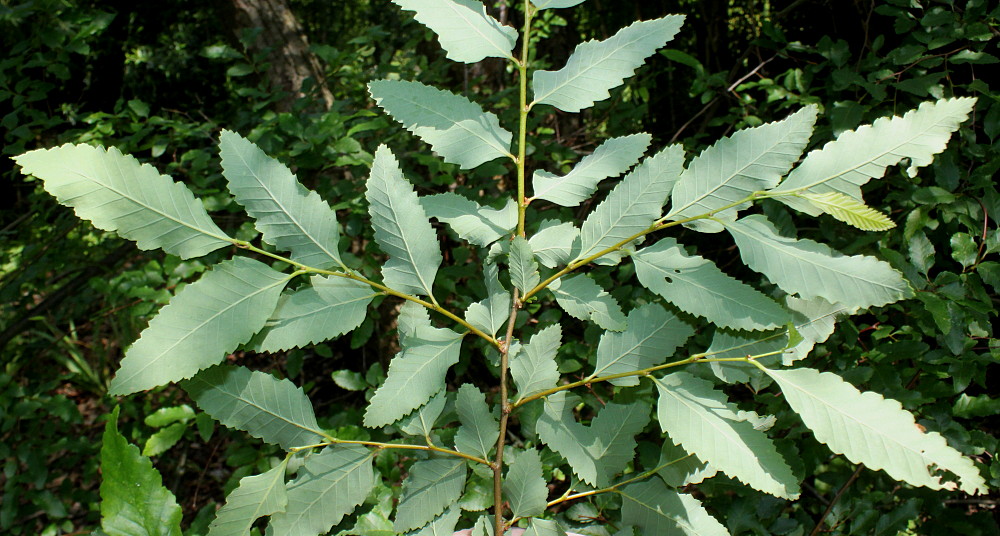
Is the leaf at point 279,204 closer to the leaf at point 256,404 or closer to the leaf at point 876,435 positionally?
the leaf at point 256,404

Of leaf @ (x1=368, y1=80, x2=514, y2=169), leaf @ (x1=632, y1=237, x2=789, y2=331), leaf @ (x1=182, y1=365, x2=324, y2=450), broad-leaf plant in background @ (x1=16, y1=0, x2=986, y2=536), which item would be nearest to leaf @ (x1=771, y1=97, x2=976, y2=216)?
broad-leaf plant in background @ (x1=16, y1=0, x2=986, y2=536)

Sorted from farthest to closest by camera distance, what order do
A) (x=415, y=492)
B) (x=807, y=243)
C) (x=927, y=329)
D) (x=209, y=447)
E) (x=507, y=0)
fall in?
(x=209, y=447), (x=507, y=0), (x=927, y=329), (x=415, y=492), (x=807, y=243)

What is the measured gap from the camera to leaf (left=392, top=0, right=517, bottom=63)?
715mm

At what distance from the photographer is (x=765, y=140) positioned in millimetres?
Result: 663

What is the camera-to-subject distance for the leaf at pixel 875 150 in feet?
1.98

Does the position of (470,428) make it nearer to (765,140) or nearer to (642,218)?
(642,218)

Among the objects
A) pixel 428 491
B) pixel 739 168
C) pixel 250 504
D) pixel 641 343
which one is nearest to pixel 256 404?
pixel 250 504

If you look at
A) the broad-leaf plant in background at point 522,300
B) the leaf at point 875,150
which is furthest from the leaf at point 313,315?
the leaf at point 875,150

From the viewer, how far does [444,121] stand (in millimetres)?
761

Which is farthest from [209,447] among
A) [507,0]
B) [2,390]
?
[507,0]

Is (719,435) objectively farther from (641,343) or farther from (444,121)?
(444,121)

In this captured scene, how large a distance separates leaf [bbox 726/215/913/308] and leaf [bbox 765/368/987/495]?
9 centimetres

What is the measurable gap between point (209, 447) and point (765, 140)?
364 centimetres

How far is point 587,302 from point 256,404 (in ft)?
1.31
